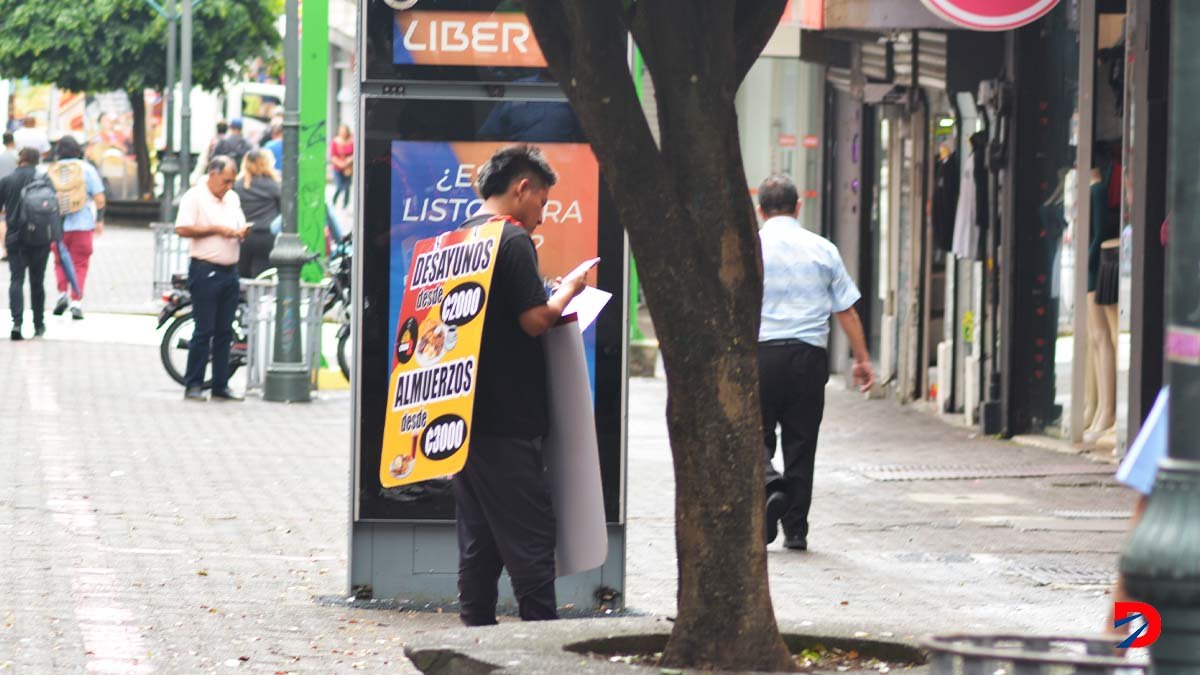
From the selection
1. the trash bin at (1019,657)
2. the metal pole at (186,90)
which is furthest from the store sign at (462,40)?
the metal pole at (186,90)

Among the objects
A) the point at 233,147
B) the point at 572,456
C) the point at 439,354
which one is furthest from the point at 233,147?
the point at 572,456

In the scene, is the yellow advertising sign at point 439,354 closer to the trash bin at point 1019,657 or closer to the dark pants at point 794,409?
the trash bin at point 1019,657

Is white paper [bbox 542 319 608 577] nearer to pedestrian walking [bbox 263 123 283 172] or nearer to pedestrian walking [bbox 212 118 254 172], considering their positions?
pedestrian walking [bbox 263 123 283 172]

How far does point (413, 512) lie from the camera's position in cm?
834

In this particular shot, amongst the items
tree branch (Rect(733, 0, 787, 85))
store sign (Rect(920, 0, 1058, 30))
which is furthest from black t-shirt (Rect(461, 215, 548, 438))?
store sign (Rect(920, 0, 1058, 30))

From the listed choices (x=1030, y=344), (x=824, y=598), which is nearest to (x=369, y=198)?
(x=824, y=598)

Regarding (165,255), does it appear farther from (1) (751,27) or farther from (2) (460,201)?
(1) (751,27)

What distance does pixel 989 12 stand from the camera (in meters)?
13.0

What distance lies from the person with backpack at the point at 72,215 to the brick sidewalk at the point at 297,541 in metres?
6.71

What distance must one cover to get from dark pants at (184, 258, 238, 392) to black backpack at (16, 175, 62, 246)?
436cm

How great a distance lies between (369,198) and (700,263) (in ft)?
8.63

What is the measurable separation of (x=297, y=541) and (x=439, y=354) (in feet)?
10.8

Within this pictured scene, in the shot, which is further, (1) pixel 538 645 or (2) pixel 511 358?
(2) pixel 511 358

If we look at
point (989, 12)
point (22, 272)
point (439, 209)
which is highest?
point (989, 12)
